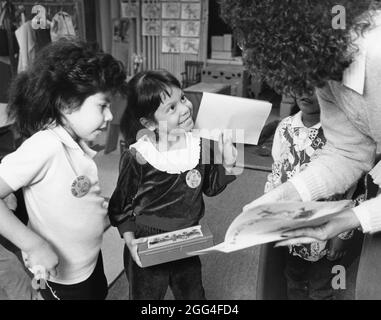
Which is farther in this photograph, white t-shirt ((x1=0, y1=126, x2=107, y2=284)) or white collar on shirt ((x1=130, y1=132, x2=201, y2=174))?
white collar on shirt ((x1=130, y1=132, x2=201, y2=174))

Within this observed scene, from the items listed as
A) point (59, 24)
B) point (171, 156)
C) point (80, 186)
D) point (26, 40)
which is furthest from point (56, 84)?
point (26, 40)

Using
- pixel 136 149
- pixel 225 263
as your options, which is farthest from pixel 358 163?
pixel 225 263

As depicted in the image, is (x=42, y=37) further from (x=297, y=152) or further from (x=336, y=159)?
(x=336, y=159)

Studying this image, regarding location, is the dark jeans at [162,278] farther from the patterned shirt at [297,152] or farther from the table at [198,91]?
the table at [198,91]

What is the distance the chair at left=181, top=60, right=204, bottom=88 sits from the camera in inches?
182

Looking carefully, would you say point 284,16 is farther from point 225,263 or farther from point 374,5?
point 225,263

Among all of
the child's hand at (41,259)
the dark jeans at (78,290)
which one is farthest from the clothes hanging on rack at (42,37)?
the child's hand at (41,259)

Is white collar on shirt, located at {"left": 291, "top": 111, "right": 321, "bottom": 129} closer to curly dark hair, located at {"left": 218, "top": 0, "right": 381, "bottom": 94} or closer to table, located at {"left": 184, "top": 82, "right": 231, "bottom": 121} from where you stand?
curly dark hair, located at {"left": 218, "top": 0, "right": 381, "bottom": 94}

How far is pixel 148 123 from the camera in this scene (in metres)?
1.11

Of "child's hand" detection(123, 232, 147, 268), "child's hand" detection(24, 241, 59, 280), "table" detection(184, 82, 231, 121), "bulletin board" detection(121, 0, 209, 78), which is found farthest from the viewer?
"bulletin board" detection(121, 0, 209, 78)

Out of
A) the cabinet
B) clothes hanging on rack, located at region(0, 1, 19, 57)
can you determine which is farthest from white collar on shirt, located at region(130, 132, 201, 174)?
the cabinet

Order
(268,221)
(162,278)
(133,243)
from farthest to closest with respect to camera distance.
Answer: (162,278)
(133,243)
(268,221)

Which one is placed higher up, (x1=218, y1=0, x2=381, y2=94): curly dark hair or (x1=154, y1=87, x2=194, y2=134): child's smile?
(x1=218, y1=0, x2=381, y2=94): curly dark hair

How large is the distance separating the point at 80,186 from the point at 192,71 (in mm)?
4029
